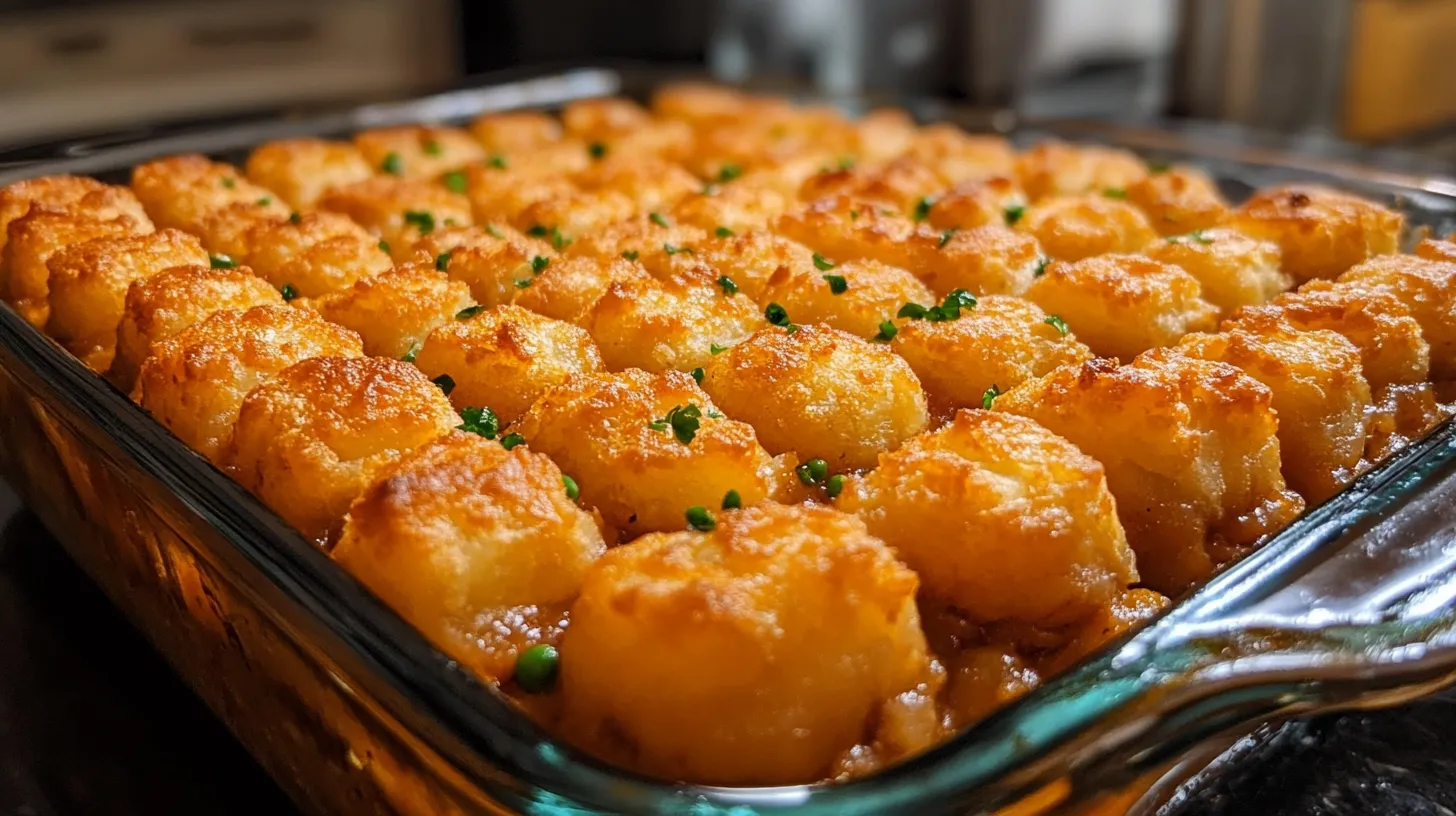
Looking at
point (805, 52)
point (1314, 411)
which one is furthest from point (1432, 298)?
point (805, 52)

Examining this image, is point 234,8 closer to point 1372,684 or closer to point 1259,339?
point 1259,339

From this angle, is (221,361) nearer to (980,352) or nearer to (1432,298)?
(980,352)

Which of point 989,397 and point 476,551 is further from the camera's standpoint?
point 989,397

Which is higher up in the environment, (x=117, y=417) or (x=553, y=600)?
(x=117, y=417)

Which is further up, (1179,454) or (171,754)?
(1179,454)

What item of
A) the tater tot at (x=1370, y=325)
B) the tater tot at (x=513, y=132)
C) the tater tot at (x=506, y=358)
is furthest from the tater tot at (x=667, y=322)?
the tater tot at (x=513, y=132)

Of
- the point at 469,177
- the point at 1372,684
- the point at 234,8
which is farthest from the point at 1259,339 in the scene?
the point at 234,8

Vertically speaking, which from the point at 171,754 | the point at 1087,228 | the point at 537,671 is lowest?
the point at 171,754
